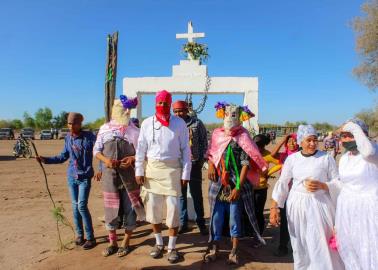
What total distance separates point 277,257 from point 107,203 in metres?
2.29

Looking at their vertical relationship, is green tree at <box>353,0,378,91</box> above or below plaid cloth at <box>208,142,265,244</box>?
above

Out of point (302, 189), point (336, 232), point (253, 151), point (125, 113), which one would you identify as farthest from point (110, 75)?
point (336, 232)

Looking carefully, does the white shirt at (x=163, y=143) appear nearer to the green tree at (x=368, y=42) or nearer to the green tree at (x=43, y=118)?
the green tree at (x=368, y=42)

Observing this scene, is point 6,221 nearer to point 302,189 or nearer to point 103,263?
point 103,263

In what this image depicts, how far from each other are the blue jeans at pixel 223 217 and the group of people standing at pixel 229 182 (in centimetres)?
1

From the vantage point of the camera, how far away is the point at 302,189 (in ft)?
12.2

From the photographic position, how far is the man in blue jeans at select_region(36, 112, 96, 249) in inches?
192

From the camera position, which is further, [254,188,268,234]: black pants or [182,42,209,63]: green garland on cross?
[182,42,209,63]: green garland on cross

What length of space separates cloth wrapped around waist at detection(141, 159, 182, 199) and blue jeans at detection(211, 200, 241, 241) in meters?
0.54

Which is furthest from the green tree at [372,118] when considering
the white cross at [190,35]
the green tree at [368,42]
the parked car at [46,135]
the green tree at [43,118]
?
the green tree at [43,118]

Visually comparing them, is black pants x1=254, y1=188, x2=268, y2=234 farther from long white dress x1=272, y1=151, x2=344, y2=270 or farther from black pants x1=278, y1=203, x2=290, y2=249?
long white dress x1=272, y1=151, x2=344, y2=270

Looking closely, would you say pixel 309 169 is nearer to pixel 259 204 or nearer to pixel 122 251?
pixel 259 204

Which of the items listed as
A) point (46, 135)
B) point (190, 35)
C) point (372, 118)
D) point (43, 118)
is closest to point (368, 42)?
point (372, 118)

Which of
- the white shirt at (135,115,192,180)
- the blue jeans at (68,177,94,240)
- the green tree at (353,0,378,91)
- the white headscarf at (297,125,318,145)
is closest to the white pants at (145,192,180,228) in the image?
the white shirt at (135,115,192,180)
